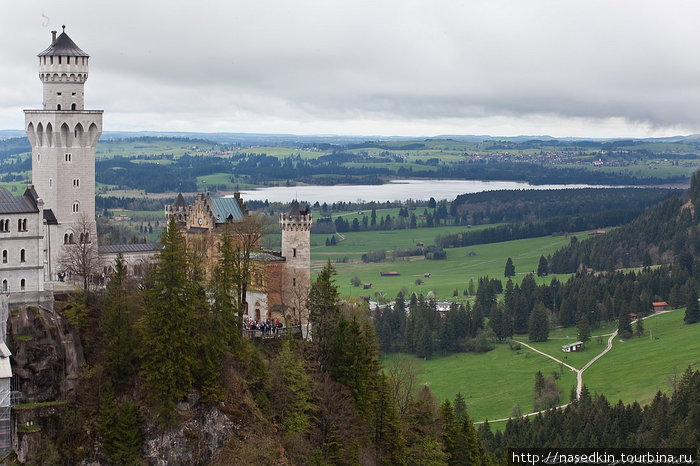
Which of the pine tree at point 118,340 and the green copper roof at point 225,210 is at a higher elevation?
the green copper roof at point 225,210

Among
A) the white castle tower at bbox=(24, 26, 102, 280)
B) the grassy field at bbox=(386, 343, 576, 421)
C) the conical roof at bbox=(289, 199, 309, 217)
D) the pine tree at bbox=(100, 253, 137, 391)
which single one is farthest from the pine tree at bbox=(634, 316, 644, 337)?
the pine tree at bbox=(100, 253, 137, 391)

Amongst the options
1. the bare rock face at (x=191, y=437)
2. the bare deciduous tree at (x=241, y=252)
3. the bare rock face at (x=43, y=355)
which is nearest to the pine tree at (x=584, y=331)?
the bare deciduous tree at (x=241, y=252)

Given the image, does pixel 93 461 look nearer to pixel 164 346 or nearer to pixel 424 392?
pixel 164 346

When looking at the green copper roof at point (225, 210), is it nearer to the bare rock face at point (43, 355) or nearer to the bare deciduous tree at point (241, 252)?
the bare deciduous tree at point (241, 252)

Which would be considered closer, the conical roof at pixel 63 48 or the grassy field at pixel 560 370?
the conical roof at pixel 63 48

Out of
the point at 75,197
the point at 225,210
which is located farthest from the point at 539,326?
the point at 75,197
